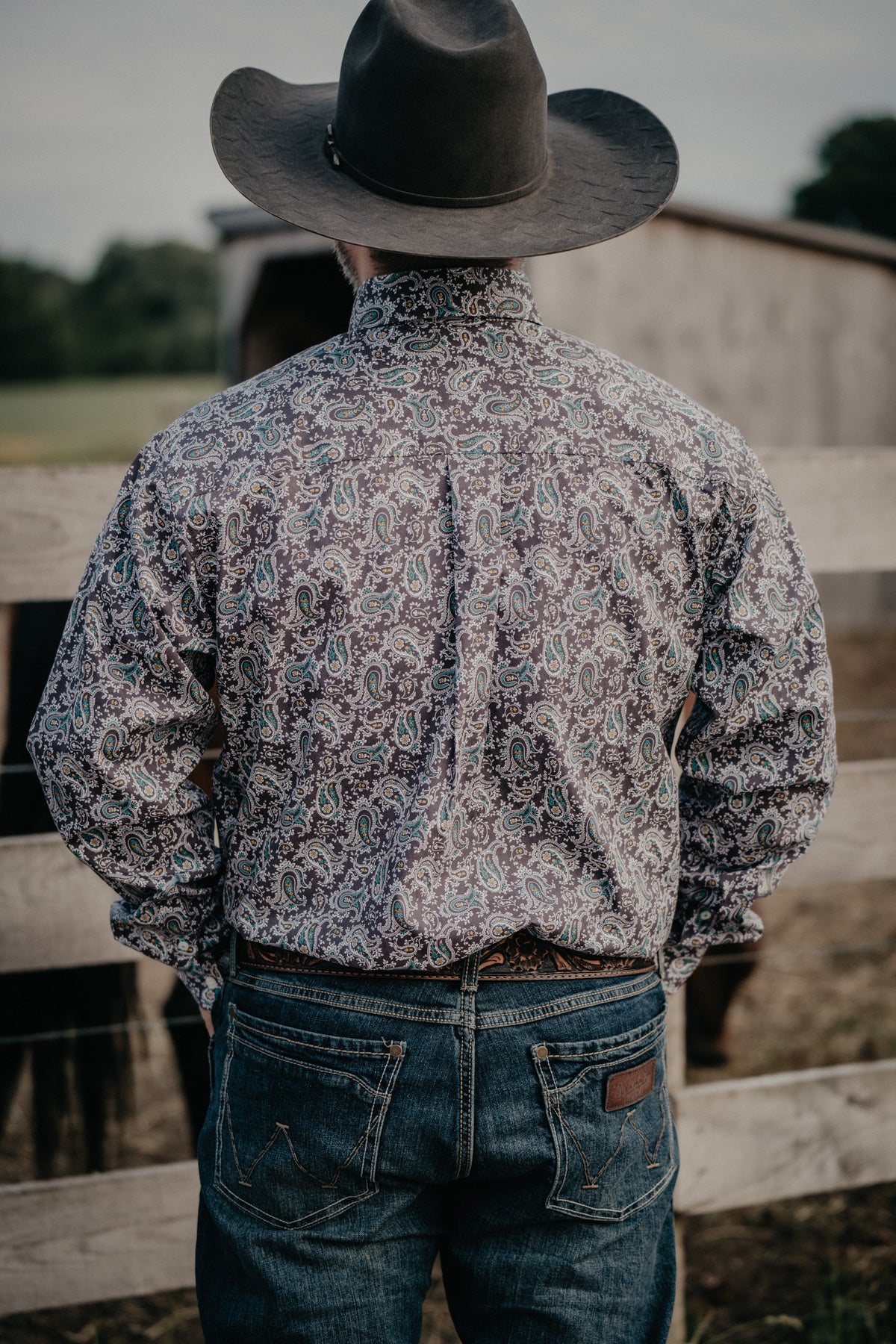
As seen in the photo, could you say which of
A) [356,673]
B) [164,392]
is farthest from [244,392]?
[164,392]

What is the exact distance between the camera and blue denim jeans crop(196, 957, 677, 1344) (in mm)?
1165

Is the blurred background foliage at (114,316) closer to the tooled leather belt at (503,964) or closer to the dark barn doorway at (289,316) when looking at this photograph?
the dark barn doorway at (289,316)

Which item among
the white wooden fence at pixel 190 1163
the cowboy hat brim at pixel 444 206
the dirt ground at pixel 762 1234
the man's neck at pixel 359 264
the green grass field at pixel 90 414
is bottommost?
the green grass field at pixel 90 414

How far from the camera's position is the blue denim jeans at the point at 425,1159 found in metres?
1.17

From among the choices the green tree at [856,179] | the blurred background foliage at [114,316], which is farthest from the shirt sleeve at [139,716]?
the blurred background foliage at [114,316]

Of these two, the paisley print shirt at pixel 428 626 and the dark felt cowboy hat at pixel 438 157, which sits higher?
the dark felt cowboy hat at pixel 438 157

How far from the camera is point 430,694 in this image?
1.17 meters

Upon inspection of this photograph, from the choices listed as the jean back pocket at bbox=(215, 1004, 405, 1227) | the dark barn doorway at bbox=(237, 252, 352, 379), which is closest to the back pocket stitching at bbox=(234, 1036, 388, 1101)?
the jean back pocket at bbox=(215, 1004, 405, 1227)

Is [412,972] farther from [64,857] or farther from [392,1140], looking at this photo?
[64,857]

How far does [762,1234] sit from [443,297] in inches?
91.5

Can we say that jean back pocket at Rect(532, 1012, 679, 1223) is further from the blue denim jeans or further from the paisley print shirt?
the paisley print shirt

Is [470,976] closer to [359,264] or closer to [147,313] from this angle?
[359,264]

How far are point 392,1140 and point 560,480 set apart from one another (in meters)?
0.73

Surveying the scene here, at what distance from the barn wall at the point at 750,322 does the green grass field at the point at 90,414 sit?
12.6m
